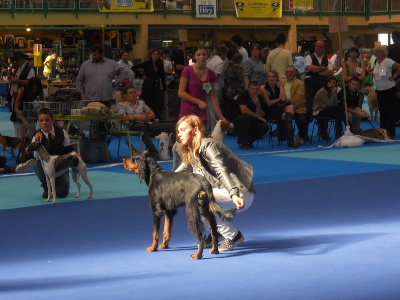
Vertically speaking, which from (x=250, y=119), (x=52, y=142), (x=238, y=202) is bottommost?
(x=238, y=202)

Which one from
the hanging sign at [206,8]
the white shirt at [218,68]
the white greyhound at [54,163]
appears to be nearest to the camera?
the white greyhound at [54,163]

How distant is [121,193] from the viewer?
12219mm

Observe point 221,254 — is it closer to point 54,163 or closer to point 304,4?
point 54,163

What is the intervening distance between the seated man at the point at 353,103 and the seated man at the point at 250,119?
188 centimetres

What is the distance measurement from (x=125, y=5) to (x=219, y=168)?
75.3 feet

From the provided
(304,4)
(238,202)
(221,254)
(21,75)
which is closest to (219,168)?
(238,202)

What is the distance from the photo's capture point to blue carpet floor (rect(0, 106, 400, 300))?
22.9 ft

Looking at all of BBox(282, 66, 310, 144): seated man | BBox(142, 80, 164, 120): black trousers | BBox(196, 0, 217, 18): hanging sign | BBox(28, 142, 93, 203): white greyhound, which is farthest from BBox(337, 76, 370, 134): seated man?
BBox(196, 0, 217, 18): hanging sign

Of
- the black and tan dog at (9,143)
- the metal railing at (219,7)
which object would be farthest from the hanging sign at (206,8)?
the black and tan dog at (9,143)

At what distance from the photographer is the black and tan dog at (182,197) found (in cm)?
784

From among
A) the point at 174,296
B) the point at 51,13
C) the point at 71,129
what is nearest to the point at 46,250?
the point at 174,296

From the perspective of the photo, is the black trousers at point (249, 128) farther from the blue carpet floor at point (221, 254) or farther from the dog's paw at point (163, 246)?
the dog's paw at point (163, 246)

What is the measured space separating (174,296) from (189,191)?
4.32ft

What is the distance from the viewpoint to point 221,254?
8.22 m
